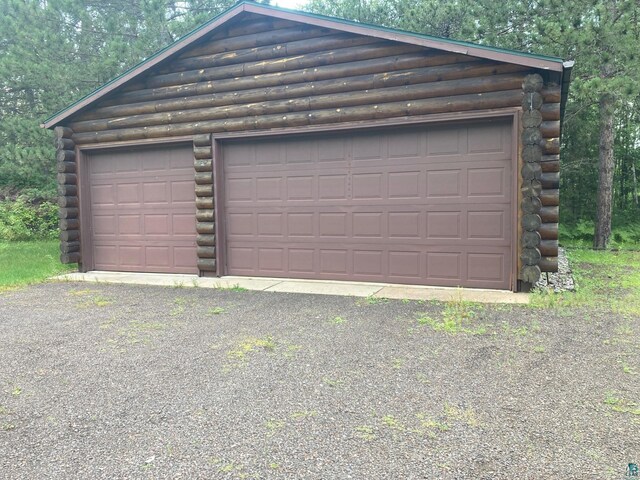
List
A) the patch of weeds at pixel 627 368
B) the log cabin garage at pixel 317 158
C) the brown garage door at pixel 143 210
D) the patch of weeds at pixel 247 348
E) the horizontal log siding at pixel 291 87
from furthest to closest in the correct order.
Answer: the brown garage door at pixel 143 210, the horizontal log siding at pixel 291 87, the log cabin garage at pixel 317 158, the patch of weeds at pixel 247 348, the patch of weeds at pixel 627 368

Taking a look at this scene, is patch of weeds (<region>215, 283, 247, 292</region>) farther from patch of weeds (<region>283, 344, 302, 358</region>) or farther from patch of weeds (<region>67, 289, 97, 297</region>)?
patch of weeds (<region>283, 344, 302, 358</region>)

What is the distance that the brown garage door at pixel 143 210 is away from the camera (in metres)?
8.52

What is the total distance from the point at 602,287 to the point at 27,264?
10.8 meters

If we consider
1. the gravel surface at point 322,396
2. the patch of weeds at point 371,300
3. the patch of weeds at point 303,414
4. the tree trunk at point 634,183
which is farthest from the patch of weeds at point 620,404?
the tree trunk at point 634,183

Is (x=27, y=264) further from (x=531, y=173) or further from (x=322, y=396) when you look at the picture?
(x=531, y=173)

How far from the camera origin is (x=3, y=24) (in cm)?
1445

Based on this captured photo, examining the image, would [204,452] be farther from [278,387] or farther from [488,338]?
[488,338]

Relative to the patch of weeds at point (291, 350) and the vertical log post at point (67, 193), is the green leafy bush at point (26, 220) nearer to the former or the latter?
the vertical log post at point (67, 193)

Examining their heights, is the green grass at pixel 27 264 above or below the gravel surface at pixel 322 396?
above

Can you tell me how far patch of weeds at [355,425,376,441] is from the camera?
2594 millimetres

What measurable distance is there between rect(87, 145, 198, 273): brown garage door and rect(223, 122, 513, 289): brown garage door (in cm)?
85

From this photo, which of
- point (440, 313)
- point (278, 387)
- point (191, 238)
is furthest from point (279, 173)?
point (278, 387)

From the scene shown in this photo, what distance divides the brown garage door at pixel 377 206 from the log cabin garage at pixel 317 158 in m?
0.02

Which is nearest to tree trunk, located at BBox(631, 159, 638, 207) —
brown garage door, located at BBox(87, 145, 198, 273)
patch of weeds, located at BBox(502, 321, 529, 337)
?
patch of weeds, located at BBox(502, 321, 529, 337)
